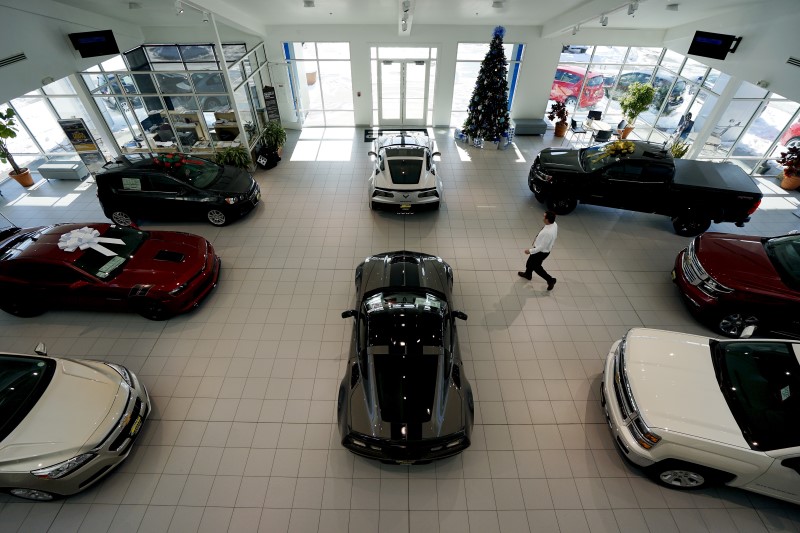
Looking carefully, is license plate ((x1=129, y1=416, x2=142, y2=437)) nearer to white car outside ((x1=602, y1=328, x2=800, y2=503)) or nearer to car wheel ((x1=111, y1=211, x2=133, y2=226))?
car wheel ((x1=111, y1=211, x2=133, y2=226))

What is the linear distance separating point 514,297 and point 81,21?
1128 cm

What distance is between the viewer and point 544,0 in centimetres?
808

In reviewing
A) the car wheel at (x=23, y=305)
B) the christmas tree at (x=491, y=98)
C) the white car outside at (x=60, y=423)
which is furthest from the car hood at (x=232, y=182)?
the christmas tree at (x=491, y=98)

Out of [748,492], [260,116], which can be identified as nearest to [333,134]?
[260,116]

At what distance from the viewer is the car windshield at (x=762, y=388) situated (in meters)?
3.69

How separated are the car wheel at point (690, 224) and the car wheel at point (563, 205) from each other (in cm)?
210

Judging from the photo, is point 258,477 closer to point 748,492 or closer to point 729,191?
point 748,492

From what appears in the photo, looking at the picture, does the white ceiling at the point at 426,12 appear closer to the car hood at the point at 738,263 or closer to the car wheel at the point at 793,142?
the car wheel at the point at 793,142

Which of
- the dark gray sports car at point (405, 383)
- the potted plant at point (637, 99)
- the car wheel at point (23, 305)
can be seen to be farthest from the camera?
the potted plant at point (637, 99)

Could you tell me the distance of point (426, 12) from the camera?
948 centimetres

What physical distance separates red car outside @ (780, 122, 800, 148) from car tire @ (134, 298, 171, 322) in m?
15.2

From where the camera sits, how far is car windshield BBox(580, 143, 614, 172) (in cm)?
809

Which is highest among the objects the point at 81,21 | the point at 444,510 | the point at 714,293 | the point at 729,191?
the point at 81,21

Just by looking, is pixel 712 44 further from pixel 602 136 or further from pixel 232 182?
pixel 232 182
